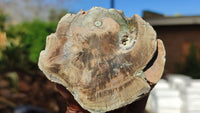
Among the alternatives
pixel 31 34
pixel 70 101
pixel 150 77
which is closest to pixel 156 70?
pixel 150 77

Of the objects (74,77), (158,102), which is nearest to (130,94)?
(74,77)

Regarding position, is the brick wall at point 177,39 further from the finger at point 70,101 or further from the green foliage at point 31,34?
the finger at point 70,101

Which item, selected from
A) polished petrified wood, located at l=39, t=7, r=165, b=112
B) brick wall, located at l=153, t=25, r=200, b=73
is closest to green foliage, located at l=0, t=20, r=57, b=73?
polished petrified wood, located at l=39, t=7, r=165, b=112

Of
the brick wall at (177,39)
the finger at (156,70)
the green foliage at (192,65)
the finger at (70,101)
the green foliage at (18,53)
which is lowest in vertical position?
the green foliage at (192,65)

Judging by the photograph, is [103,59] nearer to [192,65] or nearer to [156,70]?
[156,70]

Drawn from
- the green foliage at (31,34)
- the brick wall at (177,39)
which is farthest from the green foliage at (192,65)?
the green foliage at (31,34)

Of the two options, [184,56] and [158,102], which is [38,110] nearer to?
[158,102]

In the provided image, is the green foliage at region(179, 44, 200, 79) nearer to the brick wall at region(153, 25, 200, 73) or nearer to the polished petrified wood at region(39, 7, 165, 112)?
the brick wall at region(153, 25, 200, 73)
